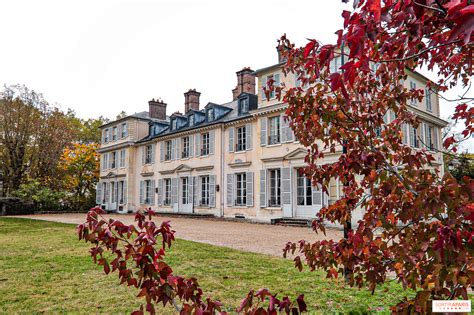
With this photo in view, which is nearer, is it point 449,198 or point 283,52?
point 449,198

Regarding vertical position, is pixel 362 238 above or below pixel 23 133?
below

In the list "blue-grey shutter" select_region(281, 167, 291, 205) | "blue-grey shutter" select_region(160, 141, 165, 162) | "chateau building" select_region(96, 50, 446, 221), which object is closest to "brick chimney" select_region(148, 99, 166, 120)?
"chateau building" select_region(96, 50, 446, 221)

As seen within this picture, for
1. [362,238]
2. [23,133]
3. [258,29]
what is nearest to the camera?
[362,238]

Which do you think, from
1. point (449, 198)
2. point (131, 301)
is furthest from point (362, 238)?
point (131, 301)

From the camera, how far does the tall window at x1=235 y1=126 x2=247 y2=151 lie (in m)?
18.0

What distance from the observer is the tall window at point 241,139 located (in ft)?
59.1

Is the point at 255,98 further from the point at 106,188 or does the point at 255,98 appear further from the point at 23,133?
the point at 23,133

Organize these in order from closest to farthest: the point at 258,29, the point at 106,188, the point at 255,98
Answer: the point at 258,29
the point at 255,98
the point at 106,188

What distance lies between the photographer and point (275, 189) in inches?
647

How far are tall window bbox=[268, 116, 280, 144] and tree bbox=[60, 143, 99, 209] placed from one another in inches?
745

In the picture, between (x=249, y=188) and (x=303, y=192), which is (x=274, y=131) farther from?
(x=303, y=192)

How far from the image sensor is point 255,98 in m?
19.0

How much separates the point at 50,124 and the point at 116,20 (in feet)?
80.2

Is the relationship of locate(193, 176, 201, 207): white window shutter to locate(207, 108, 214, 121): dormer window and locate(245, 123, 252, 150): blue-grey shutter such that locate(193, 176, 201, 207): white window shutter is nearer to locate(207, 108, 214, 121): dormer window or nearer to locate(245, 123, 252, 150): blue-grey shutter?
locate(207, 108, 214, 121): dormer window
